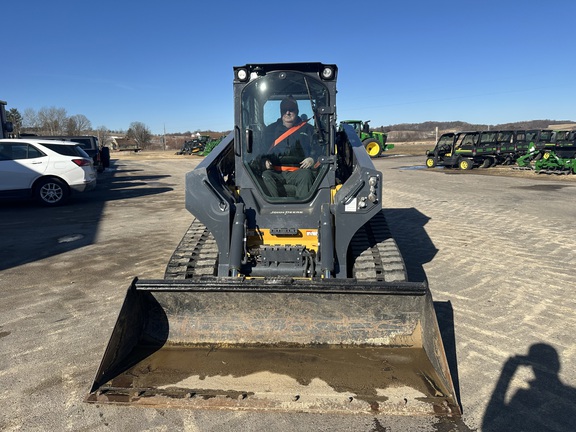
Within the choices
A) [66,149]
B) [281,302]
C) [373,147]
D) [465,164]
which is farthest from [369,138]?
[281,302]

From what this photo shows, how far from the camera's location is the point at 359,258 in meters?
4.39

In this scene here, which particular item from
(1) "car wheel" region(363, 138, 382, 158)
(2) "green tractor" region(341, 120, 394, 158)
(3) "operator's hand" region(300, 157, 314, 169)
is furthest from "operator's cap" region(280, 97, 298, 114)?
(1) "car wheel" region(363, 138, 382, 158)

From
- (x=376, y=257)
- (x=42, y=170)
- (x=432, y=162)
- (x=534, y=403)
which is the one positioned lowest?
(x=534, y=403)

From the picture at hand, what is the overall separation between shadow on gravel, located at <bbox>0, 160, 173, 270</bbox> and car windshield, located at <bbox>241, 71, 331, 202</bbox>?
4.05 metres

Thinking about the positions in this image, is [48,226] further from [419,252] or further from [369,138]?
[369,138]

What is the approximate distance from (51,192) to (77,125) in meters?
69.7

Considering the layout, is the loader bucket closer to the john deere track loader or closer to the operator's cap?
the john deere track loader

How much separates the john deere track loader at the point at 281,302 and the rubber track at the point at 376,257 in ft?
0.06

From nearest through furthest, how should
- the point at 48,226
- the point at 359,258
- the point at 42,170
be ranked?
1. the point at 359,258
2. the point at 48,226
3. the point at 42,170

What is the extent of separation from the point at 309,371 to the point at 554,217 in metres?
8.34

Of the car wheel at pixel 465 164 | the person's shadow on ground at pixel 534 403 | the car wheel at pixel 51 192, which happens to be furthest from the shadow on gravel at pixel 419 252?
the car wheel at pixel 465 164

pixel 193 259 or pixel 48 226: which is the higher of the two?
pixel 193 259

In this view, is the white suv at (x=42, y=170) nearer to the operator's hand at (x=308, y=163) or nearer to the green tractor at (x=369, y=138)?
the operator's hand at (x=308, y=163)

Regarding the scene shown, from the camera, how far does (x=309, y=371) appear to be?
309 cm
